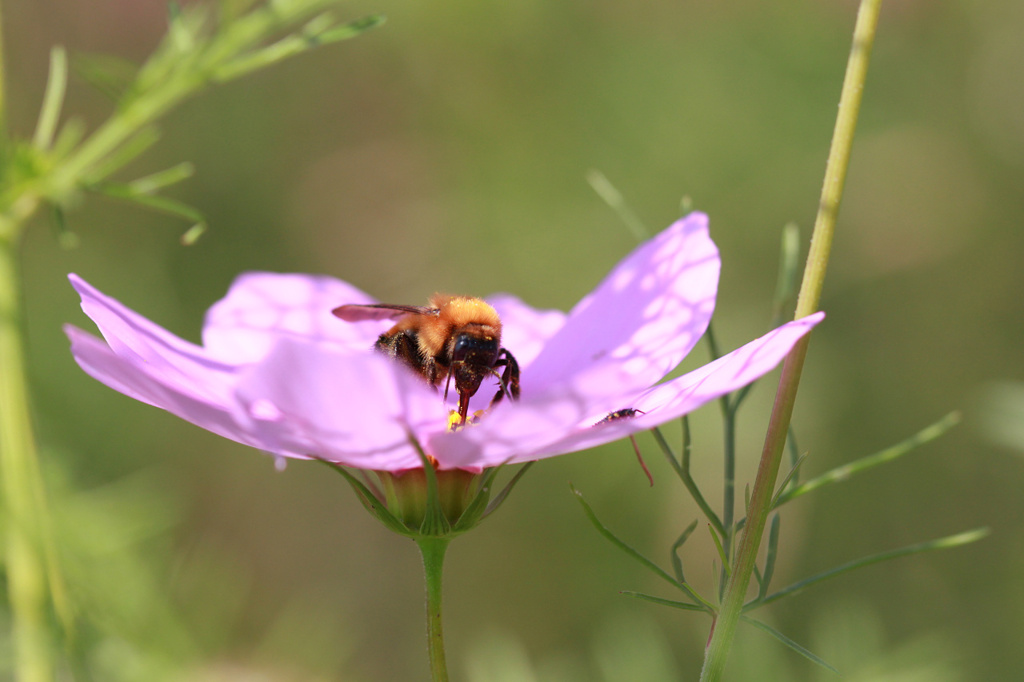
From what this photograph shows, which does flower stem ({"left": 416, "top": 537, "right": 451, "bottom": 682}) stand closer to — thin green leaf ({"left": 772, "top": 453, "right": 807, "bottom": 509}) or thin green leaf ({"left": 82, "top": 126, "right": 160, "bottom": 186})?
thin green leaf ({"left": 772, "top": 453, "right": 807, "bottom": 509})

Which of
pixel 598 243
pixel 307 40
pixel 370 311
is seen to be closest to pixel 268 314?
pixel 370 311

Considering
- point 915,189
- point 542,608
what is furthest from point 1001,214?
point 542,608

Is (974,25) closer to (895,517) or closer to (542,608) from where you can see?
(895,517)

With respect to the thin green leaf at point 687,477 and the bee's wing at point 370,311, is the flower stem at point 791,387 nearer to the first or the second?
the thin green leaf at point 687,477

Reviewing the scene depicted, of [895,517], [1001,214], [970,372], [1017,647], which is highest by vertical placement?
[1001,214]

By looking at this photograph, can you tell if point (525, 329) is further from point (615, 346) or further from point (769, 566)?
point (769, 566)

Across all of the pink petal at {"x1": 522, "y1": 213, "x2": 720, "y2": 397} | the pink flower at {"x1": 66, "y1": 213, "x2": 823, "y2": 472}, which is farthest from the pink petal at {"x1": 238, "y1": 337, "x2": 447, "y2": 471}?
the pink petal at {"x1": 522, "y1": 213, "x2": 720, "y2": 397}
